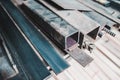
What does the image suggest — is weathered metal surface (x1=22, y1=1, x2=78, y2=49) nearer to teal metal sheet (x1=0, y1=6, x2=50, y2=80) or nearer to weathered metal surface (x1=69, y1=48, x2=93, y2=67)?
weathered metal surface (x1=69, y1=48, x2=93, y2=67)

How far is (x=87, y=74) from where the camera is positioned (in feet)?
6.11

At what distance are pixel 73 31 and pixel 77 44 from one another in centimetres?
29

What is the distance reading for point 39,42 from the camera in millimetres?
2041

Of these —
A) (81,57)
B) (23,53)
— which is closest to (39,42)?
(23,53)

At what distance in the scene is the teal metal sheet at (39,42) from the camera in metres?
1.76

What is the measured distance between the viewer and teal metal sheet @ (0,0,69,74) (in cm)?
176

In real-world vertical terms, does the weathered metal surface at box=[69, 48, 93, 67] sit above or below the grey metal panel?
below

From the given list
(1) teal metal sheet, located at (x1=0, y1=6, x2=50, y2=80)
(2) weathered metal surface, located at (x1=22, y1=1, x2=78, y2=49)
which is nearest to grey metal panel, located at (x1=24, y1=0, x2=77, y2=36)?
(2) weathered metal surface, located at (x1=22, y1=1, x2=78, y2=49)

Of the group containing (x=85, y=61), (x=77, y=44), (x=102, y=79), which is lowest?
(x=102, y=79)

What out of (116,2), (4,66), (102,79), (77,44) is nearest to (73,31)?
(77,44)

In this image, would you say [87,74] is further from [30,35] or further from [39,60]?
[30,35]

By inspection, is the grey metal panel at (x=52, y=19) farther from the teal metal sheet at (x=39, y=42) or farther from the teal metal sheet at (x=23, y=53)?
the teal metal sheet at (x=23, y=53)

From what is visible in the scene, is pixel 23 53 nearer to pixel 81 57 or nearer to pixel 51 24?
pixel 51 24

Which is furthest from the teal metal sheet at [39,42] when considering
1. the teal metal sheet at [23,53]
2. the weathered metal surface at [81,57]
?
the weathered metal surface at [81,57]
